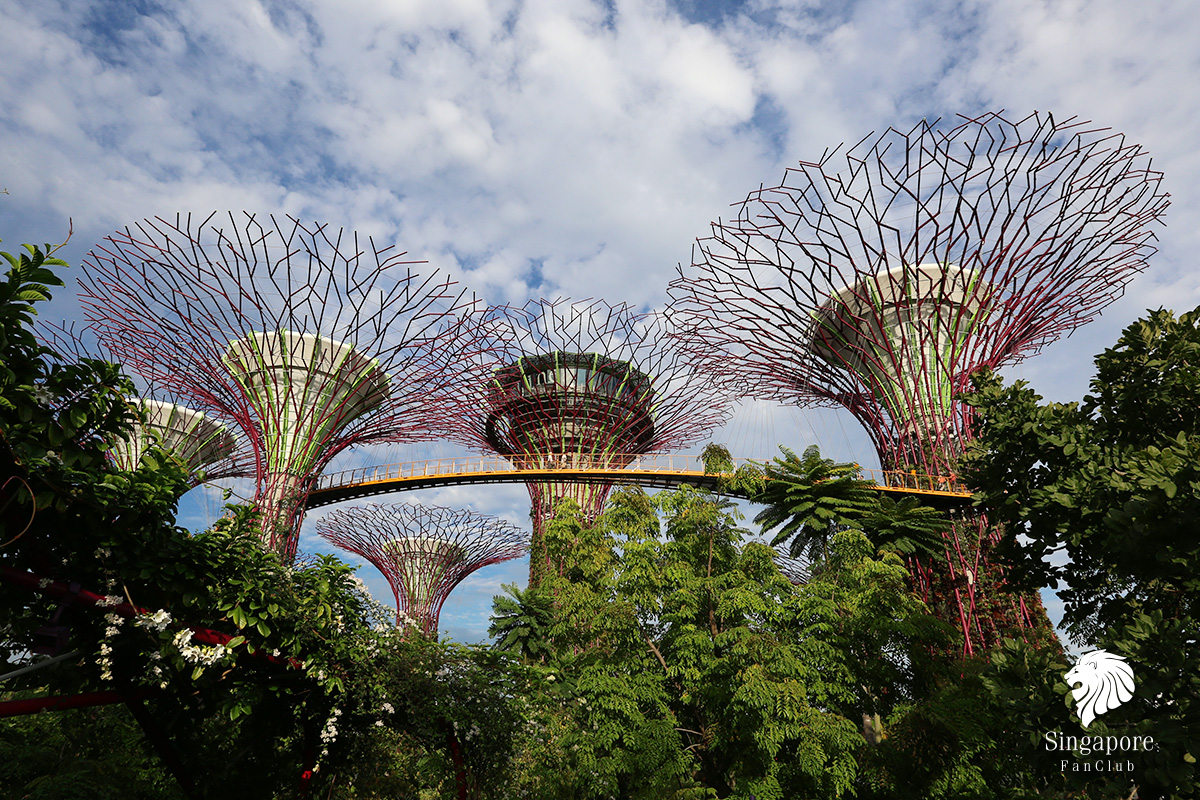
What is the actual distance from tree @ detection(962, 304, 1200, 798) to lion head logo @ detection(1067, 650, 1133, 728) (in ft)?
0.21

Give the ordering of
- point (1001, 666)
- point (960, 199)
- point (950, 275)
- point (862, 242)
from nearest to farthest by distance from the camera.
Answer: point (1001, 666), point (960, 199), point (862, 242), point (950, 275)

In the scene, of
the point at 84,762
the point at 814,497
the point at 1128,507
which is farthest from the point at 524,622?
the point at 1128,507

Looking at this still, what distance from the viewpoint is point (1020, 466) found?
22.6ft

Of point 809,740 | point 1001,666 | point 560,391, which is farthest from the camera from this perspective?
point 560,391

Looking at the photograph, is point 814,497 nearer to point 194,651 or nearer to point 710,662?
point 710,662

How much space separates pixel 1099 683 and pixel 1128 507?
50.6 inches

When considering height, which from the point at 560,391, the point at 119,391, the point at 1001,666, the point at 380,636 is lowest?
the point at 1001,666

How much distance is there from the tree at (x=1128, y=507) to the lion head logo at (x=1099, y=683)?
0.07 m

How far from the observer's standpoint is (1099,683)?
16.3 ft

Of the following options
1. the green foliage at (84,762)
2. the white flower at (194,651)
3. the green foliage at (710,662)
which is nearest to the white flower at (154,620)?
→ the white flower at (194,651)

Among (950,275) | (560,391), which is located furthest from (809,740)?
(560,391)

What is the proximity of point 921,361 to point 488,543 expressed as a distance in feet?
80.4

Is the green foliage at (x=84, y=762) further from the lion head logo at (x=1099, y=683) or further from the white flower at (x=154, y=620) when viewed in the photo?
the lion head logo at (x=1099, y=683)

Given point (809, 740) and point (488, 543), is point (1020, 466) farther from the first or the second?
point (488, 543)
